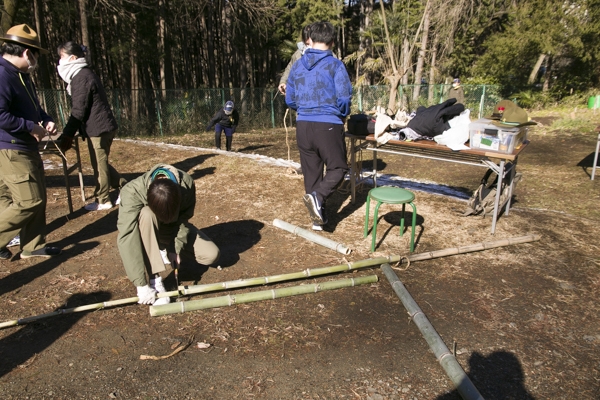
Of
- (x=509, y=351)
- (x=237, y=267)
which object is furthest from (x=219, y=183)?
(x=509, y=351)

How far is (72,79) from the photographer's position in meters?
4.90

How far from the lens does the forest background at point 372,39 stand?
Result: 15.5 metres

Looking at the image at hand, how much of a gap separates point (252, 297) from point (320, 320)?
0.56m

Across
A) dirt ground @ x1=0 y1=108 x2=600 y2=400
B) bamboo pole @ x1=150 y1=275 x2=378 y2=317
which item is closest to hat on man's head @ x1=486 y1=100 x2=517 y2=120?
dirt ground @ x1=0 y1=108 x2=600 y2=400

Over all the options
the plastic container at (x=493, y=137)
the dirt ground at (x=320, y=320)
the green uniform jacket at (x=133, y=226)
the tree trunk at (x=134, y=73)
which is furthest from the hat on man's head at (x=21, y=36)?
the tree trunk at (x=134, y=73)

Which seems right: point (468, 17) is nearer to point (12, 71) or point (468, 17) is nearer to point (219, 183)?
point (219, 183)

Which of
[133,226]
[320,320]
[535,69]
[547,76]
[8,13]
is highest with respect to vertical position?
[8,13]

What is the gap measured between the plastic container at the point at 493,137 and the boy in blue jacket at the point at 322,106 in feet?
4.66

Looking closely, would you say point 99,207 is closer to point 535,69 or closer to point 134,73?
point 134,73

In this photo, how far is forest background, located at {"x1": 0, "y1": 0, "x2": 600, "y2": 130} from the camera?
15.5 metres

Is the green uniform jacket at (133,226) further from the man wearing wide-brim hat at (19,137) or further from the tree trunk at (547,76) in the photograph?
the tree trunk at (547,76)

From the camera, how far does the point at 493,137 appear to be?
14.5 ft

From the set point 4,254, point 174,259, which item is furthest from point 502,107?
point 4,254

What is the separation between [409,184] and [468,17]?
18.4 meters
